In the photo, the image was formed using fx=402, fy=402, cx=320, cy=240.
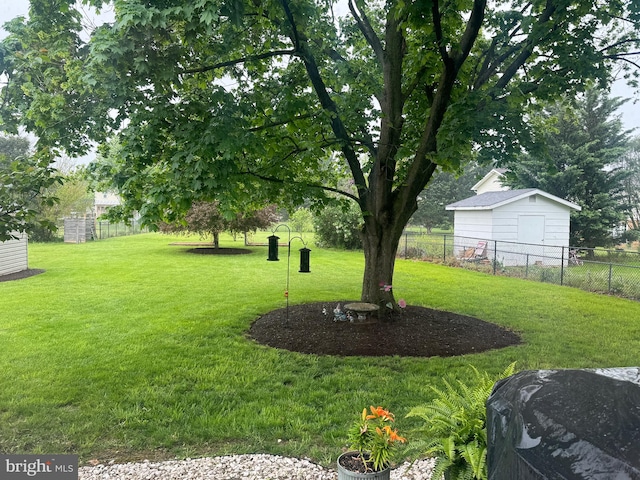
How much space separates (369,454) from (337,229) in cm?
741

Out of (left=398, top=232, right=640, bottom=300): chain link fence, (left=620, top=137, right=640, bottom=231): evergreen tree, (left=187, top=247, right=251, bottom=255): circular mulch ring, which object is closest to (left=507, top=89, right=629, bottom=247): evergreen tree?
(left=620, top=137, right=640, bottom=231): evergreen tree

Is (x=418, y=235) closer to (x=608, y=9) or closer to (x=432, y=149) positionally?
(x=432, y=149)

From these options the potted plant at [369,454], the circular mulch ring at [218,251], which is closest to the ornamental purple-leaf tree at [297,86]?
the potted plant at [369,454]

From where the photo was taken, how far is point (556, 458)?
688mm

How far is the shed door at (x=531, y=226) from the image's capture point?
Result: 3879 mm

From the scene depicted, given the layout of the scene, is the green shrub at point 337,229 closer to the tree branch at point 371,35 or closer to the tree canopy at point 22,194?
the tree branch at point 371,35

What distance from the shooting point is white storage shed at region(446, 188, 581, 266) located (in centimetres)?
388

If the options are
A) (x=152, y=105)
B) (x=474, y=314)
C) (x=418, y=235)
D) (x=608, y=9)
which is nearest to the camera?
(x=152, y=105)

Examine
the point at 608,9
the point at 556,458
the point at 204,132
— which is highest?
the point at 608,9

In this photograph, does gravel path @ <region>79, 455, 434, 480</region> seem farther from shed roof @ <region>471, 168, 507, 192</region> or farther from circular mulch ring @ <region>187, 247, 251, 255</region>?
circular mulch ring @ <region>187, 247, 251, 255</region>

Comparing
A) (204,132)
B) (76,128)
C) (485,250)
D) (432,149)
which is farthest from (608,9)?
(76,128)

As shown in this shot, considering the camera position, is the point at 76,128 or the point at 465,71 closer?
the point at 76,128

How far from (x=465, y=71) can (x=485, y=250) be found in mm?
2094

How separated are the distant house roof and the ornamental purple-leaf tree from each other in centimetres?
90
